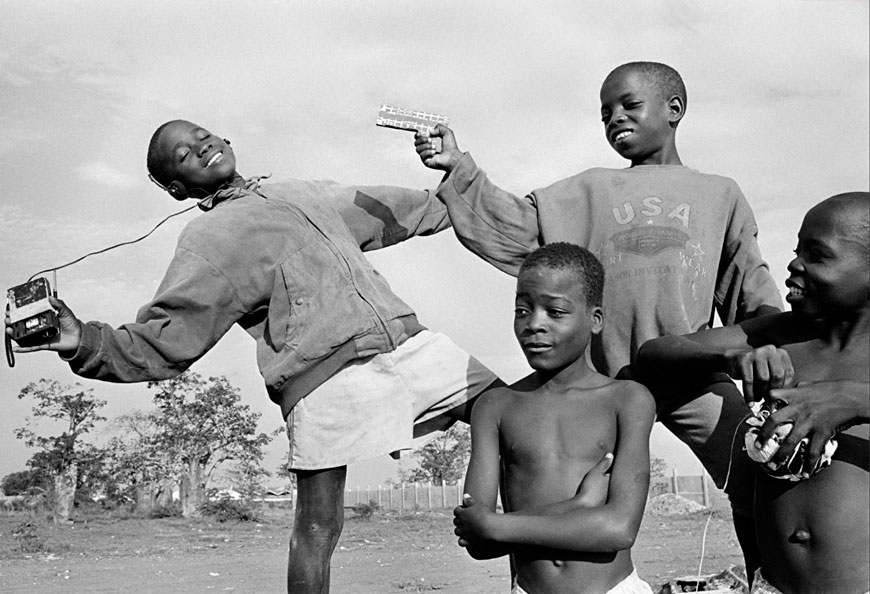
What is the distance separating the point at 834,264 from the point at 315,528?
1794 millimetres

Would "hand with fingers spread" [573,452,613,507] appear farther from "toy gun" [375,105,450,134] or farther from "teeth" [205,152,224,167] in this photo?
"teeth" [205,152,224,167]

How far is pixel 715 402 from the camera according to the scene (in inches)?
111

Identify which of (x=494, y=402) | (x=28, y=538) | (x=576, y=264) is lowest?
(x=28, y=538)

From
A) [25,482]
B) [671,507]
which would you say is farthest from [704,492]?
[25,482]

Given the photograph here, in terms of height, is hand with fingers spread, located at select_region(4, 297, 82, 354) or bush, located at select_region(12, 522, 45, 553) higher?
hand with fingers spread, located at select_region(4, 297, 82, 354)

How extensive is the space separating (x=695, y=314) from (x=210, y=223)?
5.32 feet

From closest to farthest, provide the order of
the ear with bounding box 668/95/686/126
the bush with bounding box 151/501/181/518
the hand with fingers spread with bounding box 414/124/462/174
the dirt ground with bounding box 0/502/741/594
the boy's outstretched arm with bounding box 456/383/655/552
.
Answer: the boy's outstretched arm with bounding box 456/383/655/552 → the hand with fingers spread with bounding box 414/124/462/174 → the ear with bounding box 668/95/686/126 → the dirt ground with bounding box 0/502/741/594 → the bush with bounding box 151/501/181/518

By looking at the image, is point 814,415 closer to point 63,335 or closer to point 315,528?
point 315,528

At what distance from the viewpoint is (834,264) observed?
2312mm

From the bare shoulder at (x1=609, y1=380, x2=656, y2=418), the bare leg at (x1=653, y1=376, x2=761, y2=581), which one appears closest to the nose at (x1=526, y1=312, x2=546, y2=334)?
the bare shoulder at (x1=609, y1=380, x2=656, y2=418)

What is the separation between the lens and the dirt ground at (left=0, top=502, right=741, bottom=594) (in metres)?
6.50

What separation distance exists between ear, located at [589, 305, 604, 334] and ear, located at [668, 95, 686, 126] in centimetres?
78

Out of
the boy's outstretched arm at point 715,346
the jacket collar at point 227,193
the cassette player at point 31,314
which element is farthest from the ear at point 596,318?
the cassette player at point 31,314

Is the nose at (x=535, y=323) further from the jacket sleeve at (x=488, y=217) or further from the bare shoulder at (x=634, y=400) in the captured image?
the jacket sleeve at (x=488, y=217)
